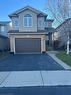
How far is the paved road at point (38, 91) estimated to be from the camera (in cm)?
771

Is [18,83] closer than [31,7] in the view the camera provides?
Yes

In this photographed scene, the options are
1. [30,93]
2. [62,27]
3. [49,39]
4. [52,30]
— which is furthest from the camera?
[49,39]

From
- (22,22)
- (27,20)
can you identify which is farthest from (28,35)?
(27,20)

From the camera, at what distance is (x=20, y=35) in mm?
31531

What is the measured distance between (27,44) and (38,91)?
23921mm

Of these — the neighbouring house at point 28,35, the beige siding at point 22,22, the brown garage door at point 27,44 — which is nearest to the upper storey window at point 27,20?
the neighbouring house at point 28,35

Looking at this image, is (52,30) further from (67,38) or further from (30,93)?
(30,93)

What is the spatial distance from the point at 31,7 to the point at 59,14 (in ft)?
19.8

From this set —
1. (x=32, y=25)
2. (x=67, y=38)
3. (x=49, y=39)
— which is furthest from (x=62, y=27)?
(x=49, y=39)

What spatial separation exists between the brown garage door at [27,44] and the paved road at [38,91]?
914 inches

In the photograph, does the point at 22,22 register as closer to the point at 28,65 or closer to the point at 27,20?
the point at 27,20

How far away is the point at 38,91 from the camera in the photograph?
802 centimetres

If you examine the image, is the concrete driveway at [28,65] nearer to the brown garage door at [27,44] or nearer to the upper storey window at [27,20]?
the brown garage door at [27,44]

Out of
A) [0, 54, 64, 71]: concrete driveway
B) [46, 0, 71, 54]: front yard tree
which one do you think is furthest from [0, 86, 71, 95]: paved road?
[46, 0, 71, 54]: front yard tree
